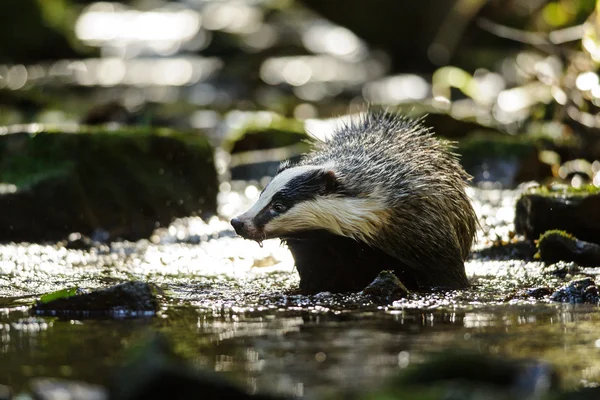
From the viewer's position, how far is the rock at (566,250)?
8695 millimetres

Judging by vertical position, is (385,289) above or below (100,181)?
below

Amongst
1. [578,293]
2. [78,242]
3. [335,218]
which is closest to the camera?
[578,293]

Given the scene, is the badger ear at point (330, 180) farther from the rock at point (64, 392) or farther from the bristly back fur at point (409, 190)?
the rock at point (64, 392)

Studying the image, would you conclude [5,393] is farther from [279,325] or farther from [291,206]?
[291,206]

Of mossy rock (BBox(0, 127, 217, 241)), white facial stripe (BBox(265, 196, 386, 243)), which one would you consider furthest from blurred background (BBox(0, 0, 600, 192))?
white facial stripe (BBox(265, 196, 386, 243))

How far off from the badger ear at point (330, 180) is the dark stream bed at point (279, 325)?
75 centimetres

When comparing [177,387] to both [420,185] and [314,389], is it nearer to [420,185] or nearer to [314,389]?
[314,389]

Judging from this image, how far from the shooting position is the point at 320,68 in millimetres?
25562

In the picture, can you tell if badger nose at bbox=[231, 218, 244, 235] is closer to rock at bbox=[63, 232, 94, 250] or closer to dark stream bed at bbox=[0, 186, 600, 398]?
dark stream bed at bbox=[0, 186, 600, 398]

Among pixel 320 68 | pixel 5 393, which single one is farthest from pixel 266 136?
pixel 5 393

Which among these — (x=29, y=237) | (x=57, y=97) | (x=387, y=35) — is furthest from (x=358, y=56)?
(x=29, y=237)

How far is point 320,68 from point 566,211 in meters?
16.7

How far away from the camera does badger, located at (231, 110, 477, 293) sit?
23.8 feet

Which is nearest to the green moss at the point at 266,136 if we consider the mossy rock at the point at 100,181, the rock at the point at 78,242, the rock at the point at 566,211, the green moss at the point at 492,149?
the green moss at the point at 492,149
